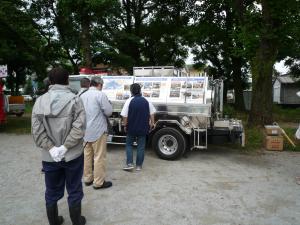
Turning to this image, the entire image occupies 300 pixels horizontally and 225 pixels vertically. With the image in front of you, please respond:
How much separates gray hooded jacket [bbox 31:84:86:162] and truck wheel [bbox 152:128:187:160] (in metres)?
4.64

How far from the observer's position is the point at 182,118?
8930mm

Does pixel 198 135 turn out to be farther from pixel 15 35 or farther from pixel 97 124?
pixel 15 35

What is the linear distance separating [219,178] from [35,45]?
13947 millimetres

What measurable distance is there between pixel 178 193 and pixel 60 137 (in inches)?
104

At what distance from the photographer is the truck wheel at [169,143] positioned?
→ 8.72m

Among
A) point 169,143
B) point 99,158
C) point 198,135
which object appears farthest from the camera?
point 169,143

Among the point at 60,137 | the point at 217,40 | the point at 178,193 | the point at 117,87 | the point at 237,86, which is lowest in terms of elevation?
the point at 178,193

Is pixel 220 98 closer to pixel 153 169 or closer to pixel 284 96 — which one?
pixel 153 169

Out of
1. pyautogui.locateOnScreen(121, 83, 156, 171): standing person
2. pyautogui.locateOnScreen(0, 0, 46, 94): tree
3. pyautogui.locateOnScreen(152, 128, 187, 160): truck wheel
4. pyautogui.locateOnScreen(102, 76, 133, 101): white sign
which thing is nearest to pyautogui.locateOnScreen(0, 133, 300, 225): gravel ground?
pyautogui.locateOnScreen(152, 128, 187, 160): truck wheel

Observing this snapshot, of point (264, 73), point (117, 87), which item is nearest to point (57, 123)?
point (117, 87)

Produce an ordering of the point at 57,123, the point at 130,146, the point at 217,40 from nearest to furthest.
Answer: the point at 57,123 → the point at 130,146 → the point at 217,40

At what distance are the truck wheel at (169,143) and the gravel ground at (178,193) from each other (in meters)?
0.23

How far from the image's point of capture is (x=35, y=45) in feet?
59.5

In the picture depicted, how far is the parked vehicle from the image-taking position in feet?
28.9
